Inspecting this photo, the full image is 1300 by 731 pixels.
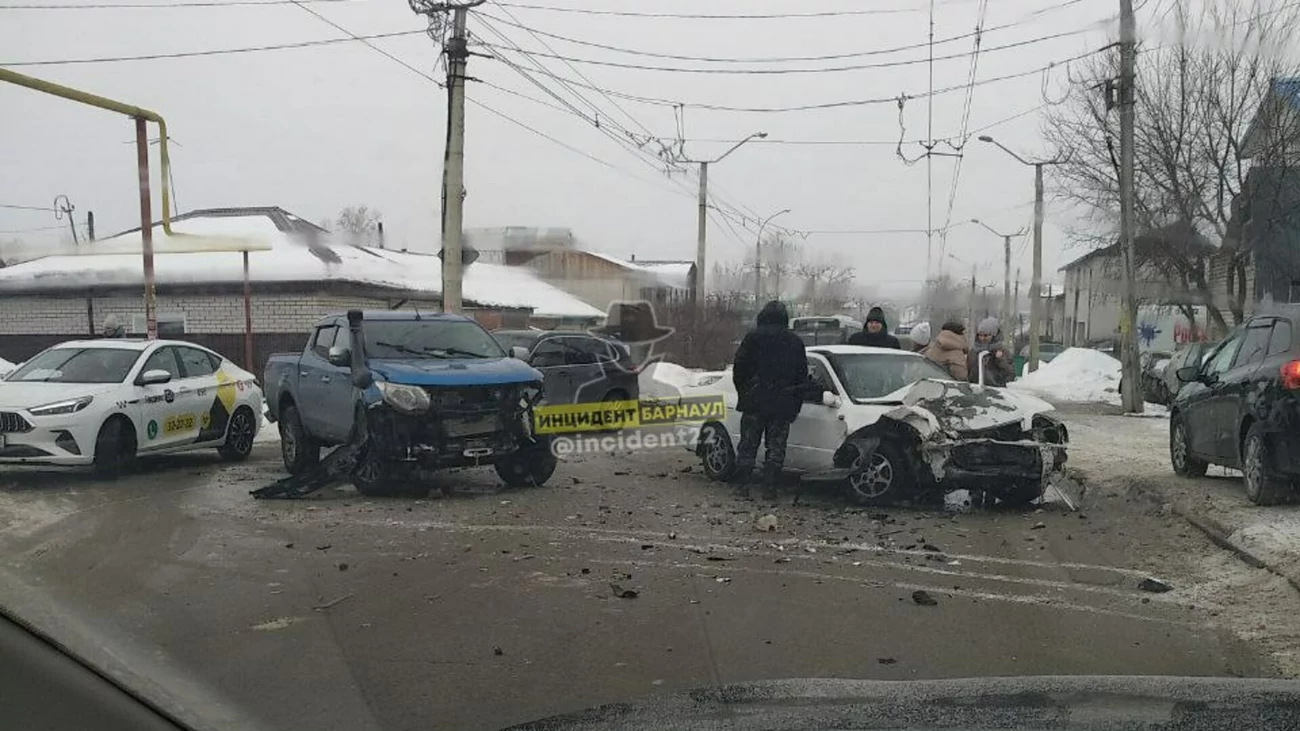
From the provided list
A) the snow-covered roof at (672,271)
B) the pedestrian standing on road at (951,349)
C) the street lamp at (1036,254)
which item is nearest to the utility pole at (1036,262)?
the street lamp at (1036,254)

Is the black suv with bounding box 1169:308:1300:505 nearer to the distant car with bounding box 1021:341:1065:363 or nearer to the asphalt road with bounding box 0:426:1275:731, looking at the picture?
the asphalt road with bounding box 0:426:1275:731

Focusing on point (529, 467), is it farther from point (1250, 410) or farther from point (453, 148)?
point (453, 148)

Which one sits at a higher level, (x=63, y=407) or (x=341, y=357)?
(x=341, y=357)

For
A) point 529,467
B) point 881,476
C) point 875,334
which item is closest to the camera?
point 881,476

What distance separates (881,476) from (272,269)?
13.0m

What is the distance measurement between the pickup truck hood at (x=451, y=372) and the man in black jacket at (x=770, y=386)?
2116mm

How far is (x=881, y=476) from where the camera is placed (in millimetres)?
9438

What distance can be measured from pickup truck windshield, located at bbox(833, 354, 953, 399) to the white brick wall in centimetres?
889

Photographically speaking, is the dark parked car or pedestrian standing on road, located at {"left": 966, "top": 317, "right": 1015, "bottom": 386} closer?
pedestrian standing on road, located at {"left": 966, "top": 317, "right": 1015, "bottom": 386}

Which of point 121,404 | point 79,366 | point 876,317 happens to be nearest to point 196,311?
point 79,366

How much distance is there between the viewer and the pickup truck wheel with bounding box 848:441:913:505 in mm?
9336

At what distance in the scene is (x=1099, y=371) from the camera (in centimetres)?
3316

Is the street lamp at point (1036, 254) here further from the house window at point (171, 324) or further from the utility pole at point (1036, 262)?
the house window at point (171, 324)

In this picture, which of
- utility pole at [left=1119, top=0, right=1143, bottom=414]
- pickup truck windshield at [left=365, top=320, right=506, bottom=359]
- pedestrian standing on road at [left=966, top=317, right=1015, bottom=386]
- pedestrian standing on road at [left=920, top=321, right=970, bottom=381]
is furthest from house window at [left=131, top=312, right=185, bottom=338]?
utility pole at [left=1119, top=0, right=1143, bottom=414]
